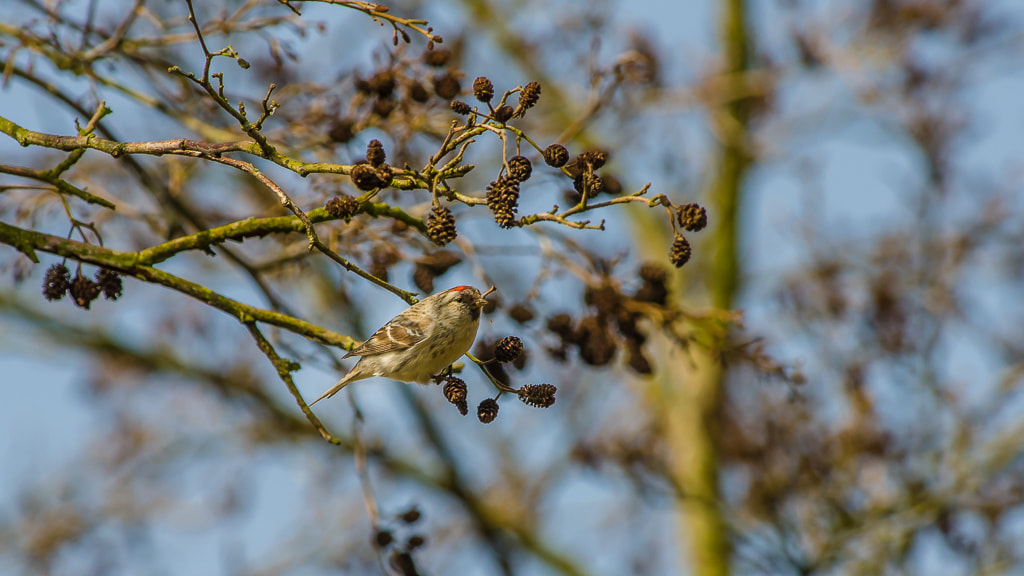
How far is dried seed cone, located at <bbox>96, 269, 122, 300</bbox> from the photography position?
306cm

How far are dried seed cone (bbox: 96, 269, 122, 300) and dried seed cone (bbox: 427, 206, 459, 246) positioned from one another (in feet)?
3.85

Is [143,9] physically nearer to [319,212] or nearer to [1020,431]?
[319,212]

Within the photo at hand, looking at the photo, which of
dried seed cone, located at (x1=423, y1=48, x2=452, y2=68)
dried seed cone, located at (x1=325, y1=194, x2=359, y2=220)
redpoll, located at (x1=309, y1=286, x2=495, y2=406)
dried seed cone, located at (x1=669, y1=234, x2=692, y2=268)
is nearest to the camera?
dried seed cone, located at (x1=325, y1=194, x2=359, y2=220)

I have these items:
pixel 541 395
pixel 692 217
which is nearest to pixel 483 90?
pixel 692 217

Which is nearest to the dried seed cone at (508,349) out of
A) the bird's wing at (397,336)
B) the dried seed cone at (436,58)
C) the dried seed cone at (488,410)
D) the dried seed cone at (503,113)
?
the dried seed cone at (488,410)

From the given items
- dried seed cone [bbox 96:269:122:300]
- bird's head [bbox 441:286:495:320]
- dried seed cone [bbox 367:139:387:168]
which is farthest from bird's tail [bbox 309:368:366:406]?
dried seed cone [bbox 367:139:387:168]

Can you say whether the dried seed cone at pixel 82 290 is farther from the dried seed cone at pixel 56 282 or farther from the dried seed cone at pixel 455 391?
the dried seed cone at pixel 455 391

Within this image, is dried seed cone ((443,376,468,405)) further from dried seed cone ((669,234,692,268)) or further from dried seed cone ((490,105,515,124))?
dried seed cone ((490,105,515,124))

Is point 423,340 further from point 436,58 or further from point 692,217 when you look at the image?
point 692,217

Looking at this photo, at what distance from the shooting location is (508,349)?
9.65ft

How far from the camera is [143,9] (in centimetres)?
408

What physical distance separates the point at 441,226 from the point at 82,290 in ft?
4.22

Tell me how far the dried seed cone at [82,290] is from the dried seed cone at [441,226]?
3.99 feet

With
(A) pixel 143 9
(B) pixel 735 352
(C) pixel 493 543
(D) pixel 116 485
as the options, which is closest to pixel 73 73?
(A) pixel 143 9
